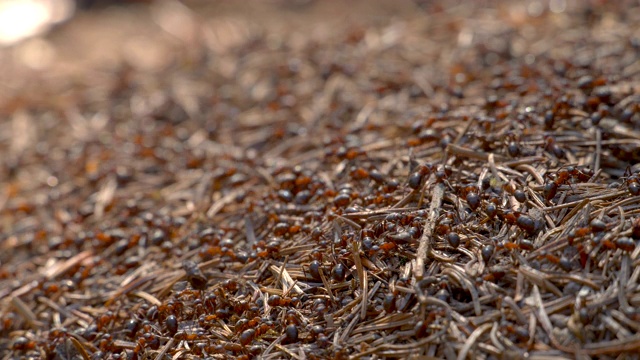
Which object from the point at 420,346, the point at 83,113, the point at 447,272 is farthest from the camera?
the point at 83,113

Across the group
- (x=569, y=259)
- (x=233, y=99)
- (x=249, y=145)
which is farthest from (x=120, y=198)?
(x=569, y=259)

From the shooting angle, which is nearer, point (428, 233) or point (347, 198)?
point (428, 233)

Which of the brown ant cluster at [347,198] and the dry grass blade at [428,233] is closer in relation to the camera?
the brown ant cluster at [347,198]

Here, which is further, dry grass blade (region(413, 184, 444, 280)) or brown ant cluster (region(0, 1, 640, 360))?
dry grass blade (region(413, 184, 444, 280))

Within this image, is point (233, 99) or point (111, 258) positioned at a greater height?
point (233, 99)

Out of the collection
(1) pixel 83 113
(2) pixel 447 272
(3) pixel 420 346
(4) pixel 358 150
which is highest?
(1) pixel 83 113

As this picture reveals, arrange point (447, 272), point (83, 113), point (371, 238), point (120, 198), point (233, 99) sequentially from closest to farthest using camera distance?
point (447, 272), point (371, 238), point (120, 198), point (233, 99), point (83, 113)

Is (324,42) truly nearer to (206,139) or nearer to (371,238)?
(206,139)

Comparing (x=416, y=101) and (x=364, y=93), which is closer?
(x=416, y=101)
